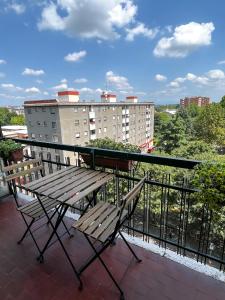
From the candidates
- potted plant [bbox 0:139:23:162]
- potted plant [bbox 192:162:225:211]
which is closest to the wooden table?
potted plant [bbox 192:162:225:211]

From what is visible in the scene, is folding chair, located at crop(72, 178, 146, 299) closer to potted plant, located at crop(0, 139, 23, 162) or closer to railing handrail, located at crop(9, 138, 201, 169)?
railing handrail, located at crop(9, 138, 201, 169)

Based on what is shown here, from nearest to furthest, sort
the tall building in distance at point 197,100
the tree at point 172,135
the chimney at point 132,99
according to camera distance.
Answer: the tree at point 172,135, the chimney at point 132,99, the tall building in distance at point 197,100

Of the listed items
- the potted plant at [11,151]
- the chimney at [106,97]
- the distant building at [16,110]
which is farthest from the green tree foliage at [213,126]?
the distant building at [16,110]

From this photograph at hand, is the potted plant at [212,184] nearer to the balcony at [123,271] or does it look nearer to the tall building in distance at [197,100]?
the balcony at [123,271]

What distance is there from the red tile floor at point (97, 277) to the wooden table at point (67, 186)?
183 millimetres

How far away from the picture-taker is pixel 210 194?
124cm

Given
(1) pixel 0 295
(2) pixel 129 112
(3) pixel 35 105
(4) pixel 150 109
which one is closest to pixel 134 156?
(1) pixel 0 295

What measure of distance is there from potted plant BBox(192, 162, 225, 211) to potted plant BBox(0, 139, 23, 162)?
2.48 m

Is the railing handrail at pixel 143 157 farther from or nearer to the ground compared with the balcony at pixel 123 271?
farther from the ground

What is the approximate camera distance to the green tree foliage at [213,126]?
24.0 m

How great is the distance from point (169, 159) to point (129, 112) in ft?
101

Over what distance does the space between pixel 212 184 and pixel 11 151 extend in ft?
8.58

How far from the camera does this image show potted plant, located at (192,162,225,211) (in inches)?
47.9

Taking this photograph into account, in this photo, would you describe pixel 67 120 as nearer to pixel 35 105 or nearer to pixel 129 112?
pixel 35 105
